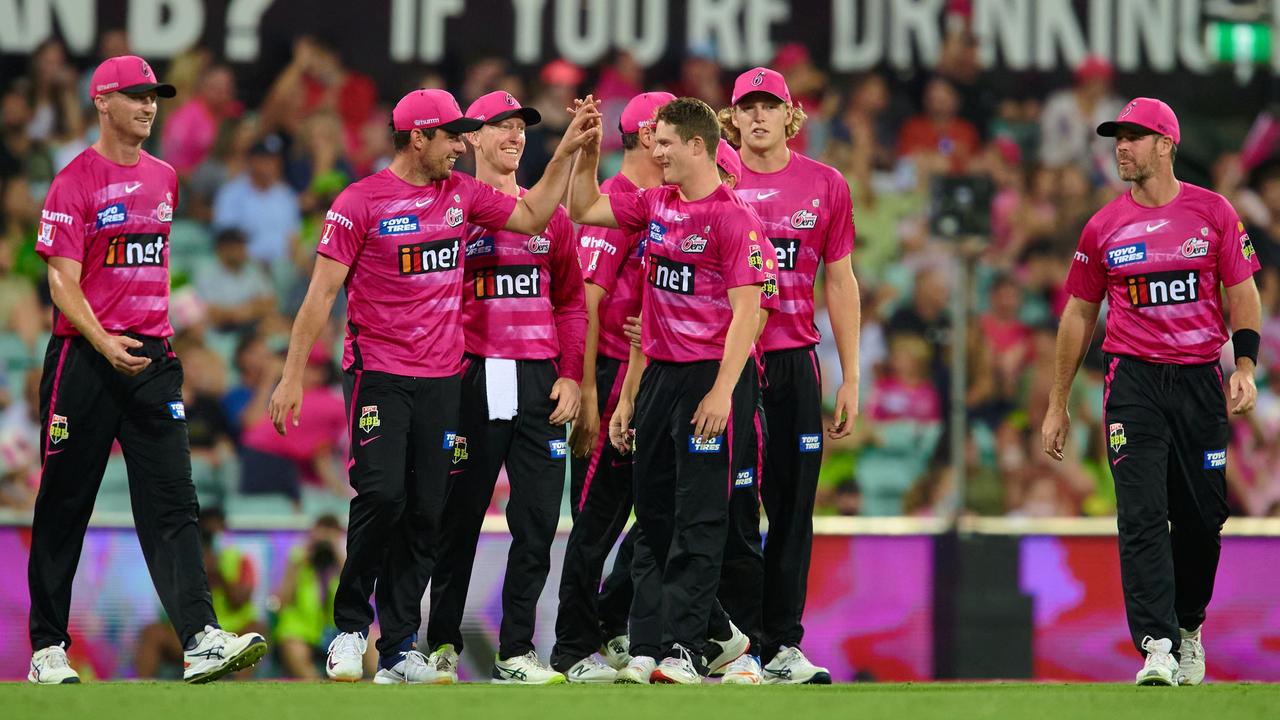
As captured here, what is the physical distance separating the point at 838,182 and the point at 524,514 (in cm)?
208

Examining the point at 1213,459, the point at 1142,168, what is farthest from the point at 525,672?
the point at 1142,168

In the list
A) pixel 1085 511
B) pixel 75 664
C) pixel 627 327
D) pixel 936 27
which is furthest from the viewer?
pixel 936 27

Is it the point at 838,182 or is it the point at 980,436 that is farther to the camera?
the point at 980,436

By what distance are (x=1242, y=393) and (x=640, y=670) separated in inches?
114

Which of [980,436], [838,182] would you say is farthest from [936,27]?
[838,182]

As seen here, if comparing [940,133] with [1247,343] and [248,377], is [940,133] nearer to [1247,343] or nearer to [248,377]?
[248,377]

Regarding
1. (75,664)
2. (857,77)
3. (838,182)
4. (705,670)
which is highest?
(857,77)

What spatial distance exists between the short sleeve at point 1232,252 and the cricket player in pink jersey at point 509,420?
2961mm

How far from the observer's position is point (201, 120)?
514 inches

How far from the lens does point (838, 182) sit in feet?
24.8

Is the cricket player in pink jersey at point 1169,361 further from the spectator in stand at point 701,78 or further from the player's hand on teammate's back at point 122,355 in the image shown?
the spectator in stand at point 701,78

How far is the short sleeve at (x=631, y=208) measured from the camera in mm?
6957

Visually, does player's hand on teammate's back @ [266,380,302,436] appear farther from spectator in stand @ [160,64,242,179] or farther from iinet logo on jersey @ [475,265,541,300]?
spectator in stand @ [160,64,242,179]

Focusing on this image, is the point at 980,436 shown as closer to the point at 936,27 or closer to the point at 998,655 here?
the point at 998,655
